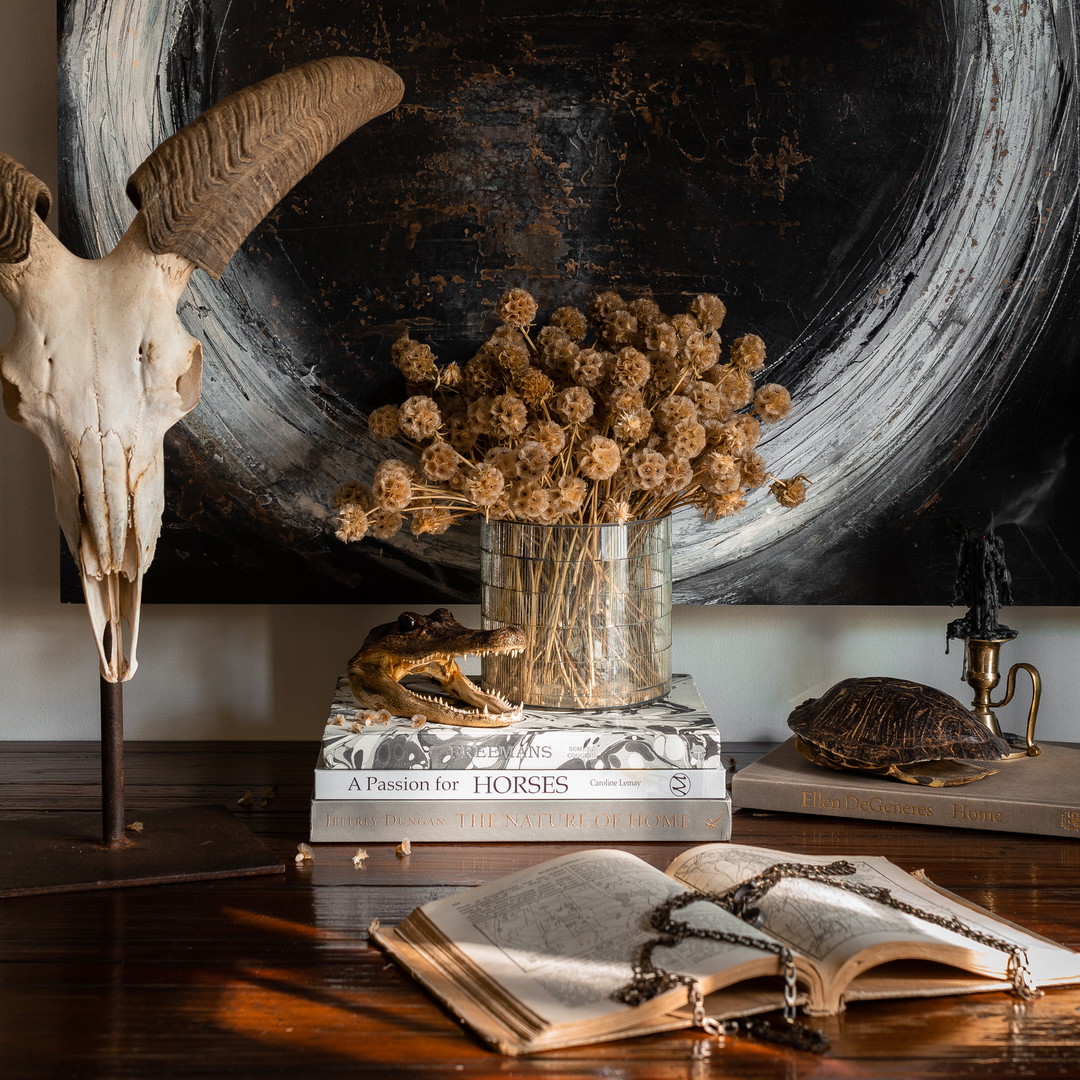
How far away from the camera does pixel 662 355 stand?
1272 millimetres

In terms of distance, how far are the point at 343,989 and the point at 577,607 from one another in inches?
20.2

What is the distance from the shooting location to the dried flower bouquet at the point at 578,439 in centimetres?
121

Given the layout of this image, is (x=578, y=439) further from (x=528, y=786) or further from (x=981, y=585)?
(x=981, y=585)

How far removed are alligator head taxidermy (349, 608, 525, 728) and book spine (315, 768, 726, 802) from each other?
0.20 ft

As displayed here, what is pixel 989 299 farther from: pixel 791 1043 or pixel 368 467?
pixel 791 1043

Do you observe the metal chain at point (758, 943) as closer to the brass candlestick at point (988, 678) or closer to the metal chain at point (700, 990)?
the metal chain at point (700, 990)

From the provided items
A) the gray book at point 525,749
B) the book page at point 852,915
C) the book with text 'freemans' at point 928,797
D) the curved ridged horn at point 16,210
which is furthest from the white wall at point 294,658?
the curved ridged horn at point 16,210

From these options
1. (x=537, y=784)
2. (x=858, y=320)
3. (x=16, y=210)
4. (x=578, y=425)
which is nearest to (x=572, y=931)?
(x=537, y=784)

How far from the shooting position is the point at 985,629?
1.41 metres

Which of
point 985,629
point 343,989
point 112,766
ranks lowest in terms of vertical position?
point 343,989

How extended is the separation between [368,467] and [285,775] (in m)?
0.40

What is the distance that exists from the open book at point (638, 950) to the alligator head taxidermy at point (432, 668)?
0.24 meters

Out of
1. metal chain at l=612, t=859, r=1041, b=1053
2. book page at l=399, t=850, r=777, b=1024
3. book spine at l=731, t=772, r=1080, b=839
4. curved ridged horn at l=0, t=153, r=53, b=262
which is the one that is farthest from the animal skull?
book spine at l=731, t=772, r=1080, b=839

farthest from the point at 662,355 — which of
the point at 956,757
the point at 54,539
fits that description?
the point at 54,539
